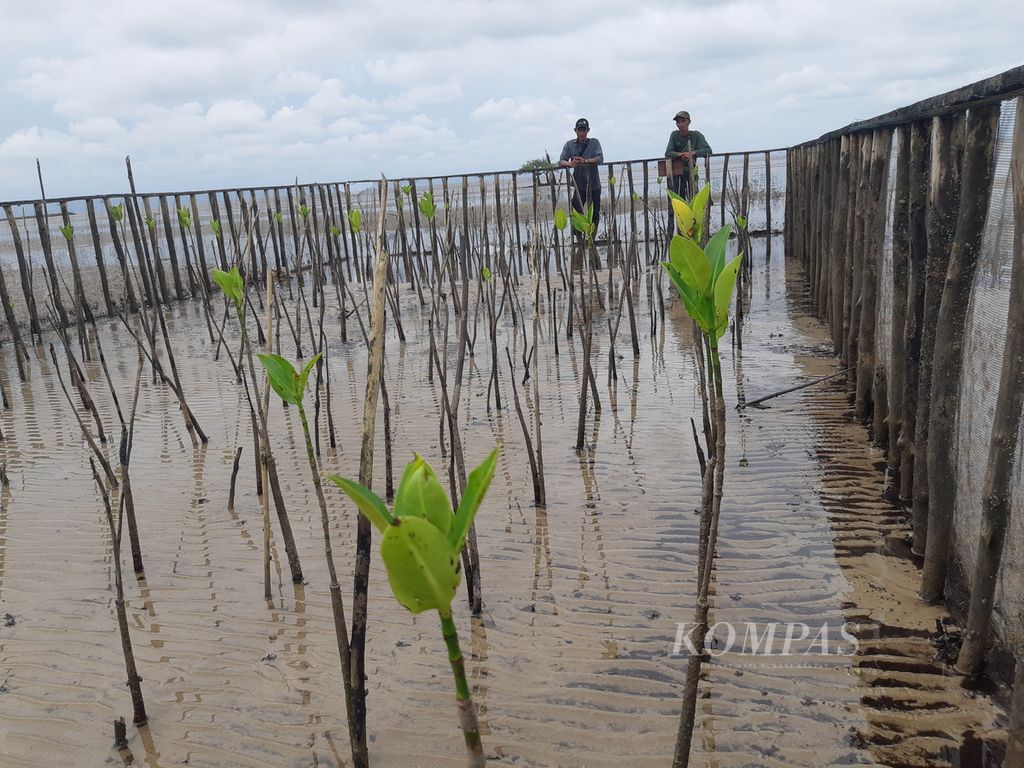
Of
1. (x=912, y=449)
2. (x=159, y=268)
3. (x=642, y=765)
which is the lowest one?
(x=642, y=765)

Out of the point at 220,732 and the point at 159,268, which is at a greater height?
the point at 159,268

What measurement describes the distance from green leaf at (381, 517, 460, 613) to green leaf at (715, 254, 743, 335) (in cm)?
68

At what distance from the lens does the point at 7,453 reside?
4480 mm

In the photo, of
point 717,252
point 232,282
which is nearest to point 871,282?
point 717,252

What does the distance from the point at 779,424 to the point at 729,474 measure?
73cm

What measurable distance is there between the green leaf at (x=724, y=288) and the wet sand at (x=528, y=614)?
3.62ft

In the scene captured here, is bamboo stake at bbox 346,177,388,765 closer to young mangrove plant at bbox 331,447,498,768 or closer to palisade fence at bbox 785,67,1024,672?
young mangrove plant at bbox 331,447,498,768

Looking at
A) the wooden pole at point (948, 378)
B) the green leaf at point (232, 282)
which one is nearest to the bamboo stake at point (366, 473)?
the green leaf at point (232, 282)

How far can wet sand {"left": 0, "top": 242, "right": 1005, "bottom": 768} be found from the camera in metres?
2.01

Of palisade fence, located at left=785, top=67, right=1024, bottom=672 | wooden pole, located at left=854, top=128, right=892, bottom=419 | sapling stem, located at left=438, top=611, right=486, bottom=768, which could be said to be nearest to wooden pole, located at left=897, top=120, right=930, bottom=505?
palisade fence, located at left=785, top=67, right=1024, bottom=672

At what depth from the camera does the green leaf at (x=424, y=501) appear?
965 millimetres

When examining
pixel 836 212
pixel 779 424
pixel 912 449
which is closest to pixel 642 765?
pixel 912 449

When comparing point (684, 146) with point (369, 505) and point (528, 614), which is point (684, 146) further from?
point (369, 505)

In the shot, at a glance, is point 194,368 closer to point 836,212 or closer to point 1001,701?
point 836,212
